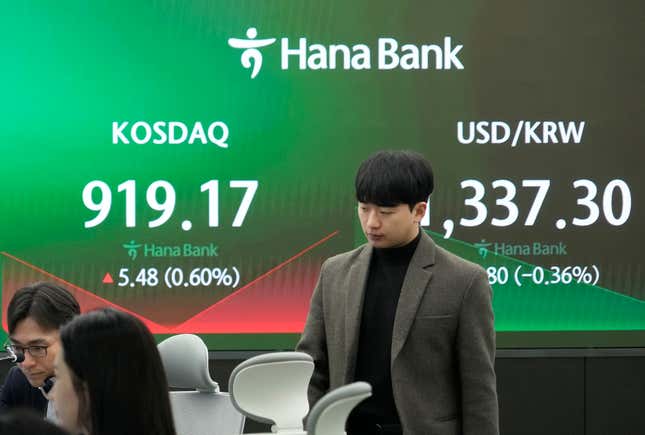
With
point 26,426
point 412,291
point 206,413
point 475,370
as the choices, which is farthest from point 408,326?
point 26,426

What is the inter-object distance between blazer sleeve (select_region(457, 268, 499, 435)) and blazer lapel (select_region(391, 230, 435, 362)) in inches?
4.7

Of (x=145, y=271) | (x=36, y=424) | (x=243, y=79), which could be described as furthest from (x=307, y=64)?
(x=36, y=424)

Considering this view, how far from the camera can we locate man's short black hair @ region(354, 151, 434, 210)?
9.11ft

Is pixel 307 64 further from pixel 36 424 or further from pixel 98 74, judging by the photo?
pixel 36 424

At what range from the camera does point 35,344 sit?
291 cm

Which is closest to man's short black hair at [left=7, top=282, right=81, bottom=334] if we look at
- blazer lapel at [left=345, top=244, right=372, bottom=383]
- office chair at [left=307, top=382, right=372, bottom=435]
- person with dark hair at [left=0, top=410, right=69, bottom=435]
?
blazer lapel at [left=345, top=244, right=372, bottom=383]

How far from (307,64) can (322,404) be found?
3383 millimetres

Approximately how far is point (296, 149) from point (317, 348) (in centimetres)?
211

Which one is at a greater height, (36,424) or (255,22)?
(255,22)

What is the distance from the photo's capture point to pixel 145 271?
488 cm

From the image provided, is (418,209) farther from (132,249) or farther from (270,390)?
(132,249)

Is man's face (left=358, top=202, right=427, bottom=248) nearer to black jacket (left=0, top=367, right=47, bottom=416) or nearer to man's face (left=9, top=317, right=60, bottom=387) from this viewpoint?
man's face (left=9, top=317, right=60, bottom=387)

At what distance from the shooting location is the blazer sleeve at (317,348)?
2.91 meters

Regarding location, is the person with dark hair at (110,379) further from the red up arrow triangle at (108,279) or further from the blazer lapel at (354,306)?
the red up arrow triangle at (108,279)
